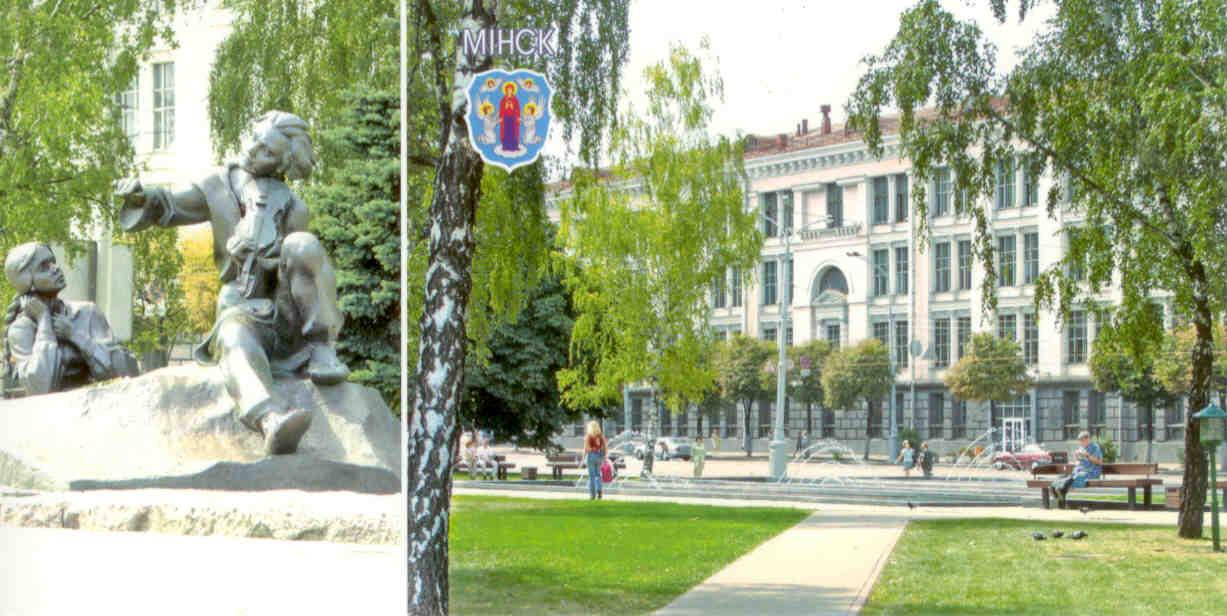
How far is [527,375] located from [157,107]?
9.77 meters

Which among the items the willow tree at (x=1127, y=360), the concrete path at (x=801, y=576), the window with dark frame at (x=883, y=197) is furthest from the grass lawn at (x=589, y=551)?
the willow tree at (x=1127, y=360)

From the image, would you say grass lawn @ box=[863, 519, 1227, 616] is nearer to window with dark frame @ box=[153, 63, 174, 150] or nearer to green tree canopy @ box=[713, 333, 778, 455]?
green tree canopy @ box=[713, 333, 778, 455]

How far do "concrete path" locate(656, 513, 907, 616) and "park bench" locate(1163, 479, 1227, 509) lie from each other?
1.66m

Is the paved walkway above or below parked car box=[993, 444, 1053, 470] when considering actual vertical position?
below

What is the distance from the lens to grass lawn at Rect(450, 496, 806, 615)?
7.35 metres

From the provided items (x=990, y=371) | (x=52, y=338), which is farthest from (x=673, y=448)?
(x=52, y=338)

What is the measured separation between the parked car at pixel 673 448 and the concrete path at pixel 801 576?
39.5 inches

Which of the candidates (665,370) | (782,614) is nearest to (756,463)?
(665,370)

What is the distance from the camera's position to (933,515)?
1174 cm

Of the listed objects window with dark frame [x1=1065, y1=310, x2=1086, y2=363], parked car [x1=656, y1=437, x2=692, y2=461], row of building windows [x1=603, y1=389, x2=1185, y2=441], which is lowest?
parked car [x1=656, y1=437, x2=692, y2=461]

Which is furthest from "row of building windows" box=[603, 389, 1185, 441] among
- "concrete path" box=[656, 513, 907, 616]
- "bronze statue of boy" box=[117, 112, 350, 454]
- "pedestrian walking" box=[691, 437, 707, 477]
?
"bronze statue of boy" box=[117, 112, 350, 454]

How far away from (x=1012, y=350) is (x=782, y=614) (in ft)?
7.72

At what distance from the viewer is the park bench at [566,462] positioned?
16594 millimetres

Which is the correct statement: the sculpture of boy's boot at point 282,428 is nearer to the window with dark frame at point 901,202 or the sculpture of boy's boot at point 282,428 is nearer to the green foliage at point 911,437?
the window with dark frame at point 901,202
